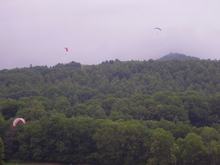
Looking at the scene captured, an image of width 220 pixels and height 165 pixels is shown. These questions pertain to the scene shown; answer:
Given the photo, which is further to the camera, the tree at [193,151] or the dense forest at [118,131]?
the dense forest at [118,131]

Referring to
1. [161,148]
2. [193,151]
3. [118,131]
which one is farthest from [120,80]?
[193,151]

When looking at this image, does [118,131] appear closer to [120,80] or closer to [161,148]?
[161,148]

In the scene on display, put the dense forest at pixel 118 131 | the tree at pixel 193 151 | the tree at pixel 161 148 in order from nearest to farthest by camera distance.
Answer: the tree at pixel 193 151
the tree at pixel 161 148
the dense forest at pixel 118 131

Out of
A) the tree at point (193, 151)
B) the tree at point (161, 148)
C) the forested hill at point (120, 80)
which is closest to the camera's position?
the tree at point (193, 151)

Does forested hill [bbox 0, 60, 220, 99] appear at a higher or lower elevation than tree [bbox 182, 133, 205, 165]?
higher

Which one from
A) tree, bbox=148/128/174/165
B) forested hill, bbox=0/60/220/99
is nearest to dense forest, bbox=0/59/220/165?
tree, bbox=148/128/174/165

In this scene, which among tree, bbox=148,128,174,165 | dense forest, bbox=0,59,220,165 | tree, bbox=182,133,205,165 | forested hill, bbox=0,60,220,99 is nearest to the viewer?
tree, bbox=182,133,205,165

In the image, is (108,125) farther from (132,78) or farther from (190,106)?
(132,78)

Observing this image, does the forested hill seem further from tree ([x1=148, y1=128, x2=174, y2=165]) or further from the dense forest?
tree ([x1=148, y1=128, x2=174, y2=165])

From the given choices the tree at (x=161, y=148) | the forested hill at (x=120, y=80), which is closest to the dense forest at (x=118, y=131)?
the tree at (x=161, y=148)

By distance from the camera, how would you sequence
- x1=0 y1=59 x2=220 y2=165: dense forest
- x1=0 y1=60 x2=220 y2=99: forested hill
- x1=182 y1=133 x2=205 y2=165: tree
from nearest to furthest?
1. x1=182 y1=133 x2=205 y2=165: tree
2. x1=0 y1=59 x2=220 y2=165: dense forest
3. x1=0 y1=60 x2=220 y2=99: forested hill

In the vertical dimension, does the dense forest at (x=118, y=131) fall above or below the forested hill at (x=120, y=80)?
below

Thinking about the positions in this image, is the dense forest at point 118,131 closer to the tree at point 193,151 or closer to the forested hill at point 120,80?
the tree at point 193,151
